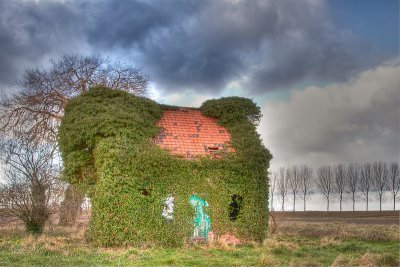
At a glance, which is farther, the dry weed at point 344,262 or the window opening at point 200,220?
the window opening at point 200,220

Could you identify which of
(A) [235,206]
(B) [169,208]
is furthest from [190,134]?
(B) [169,208]

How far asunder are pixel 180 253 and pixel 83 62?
21.8 metres

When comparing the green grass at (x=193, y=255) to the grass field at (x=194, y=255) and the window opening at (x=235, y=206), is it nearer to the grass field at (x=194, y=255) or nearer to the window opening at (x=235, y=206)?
the grass field at (x=194, y=255)

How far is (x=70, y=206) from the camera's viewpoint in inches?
1125

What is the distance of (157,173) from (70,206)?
8593mm

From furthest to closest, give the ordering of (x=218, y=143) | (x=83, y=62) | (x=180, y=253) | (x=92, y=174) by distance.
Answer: (x=83, y=62), (x=218, y=143), (x=92, y=174), (x=180, y=253)

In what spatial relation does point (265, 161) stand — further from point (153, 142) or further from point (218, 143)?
point (153, 142)

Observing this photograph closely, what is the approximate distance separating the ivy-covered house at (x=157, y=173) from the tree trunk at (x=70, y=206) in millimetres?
2619

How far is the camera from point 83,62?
119ft

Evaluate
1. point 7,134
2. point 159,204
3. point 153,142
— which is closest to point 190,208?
point 159,204

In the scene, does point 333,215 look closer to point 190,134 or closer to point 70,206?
point 190,134

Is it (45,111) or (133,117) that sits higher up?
(45,111)

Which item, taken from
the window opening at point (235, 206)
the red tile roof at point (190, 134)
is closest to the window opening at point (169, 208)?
the red tile roof at point (190, 134)

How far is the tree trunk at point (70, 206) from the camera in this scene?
27.3 m
